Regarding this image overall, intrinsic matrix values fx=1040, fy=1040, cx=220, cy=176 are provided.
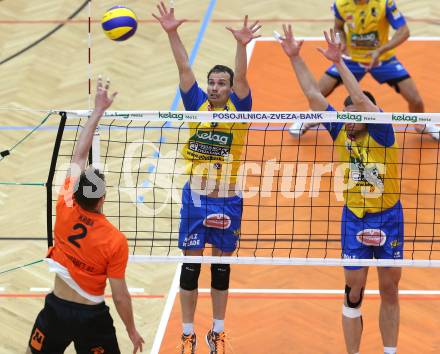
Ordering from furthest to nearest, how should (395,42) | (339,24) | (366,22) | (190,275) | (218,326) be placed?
(339,24), (366,22), (395,42), (218,326), (190,275)

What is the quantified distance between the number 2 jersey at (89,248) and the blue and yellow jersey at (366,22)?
6.07 m

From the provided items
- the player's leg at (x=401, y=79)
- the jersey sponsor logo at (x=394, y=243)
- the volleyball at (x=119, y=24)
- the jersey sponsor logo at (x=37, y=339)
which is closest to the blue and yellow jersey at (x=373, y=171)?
the jersey sponsor logo at (x=394, y=243)

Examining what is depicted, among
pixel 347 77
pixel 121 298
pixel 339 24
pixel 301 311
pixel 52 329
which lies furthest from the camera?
pixel 339 24

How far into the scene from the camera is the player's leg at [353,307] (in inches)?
349

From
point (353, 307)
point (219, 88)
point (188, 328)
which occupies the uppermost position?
point (219, 88)

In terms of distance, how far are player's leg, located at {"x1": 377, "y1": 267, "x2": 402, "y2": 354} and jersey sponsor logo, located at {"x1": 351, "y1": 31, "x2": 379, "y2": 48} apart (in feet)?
15.4

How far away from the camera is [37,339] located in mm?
7883

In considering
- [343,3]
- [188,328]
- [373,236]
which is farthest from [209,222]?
[343,3]

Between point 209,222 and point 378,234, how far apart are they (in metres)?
1.50

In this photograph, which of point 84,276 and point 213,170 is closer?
point 84,276

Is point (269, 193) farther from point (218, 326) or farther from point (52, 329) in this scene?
point (52, 329)

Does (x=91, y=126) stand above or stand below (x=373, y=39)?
below

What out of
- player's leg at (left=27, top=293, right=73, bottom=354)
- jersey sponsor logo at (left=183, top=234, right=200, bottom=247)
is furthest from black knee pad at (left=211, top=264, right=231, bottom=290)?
player's leg at (left=27, top=293, right=73, bottom=354)

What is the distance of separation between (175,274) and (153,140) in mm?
2860
